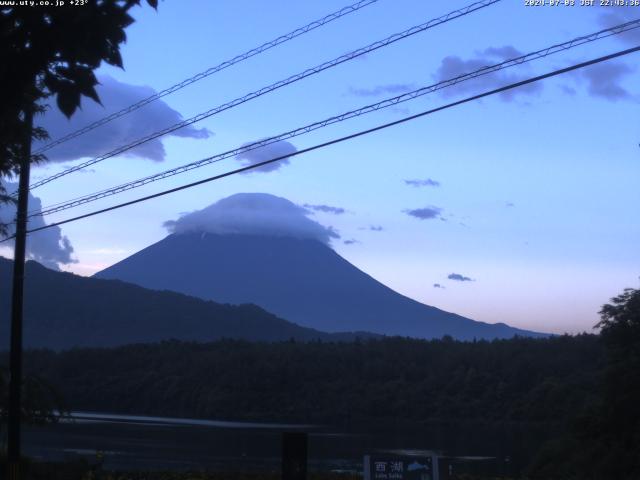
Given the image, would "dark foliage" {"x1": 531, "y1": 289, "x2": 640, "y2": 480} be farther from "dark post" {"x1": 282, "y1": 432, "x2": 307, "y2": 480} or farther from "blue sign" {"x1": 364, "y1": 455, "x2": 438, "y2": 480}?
"dark post" {"x1": 282, "y1": 432, "x2": 307, "y2": 480}

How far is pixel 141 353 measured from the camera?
421 ft

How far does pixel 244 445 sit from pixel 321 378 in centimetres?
6373

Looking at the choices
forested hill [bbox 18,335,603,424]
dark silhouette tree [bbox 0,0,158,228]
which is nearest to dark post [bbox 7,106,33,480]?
dark silhouette tree [bbox 0,0,158,228]

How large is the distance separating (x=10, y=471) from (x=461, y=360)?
102492 millimetres

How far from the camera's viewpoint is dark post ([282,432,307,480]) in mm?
11570

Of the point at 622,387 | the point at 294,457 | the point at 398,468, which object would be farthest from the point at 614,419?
the point at 294,457

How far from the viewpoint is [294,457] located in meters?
11.6

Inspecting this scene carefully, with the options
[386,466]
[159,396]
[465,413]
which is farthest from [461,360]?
[386,466]

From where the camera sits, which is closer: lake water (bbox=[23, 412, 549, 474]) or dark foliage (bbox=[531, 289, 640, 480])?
dark foliage (bbox=[531, 289, 640, 480])

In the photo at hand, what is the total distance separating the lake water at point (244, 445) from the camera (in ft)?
135

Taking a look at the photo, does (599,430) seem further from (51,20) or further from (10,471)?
(51,20)

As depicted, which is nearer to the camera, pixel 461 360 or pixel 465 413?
pixel 465 413

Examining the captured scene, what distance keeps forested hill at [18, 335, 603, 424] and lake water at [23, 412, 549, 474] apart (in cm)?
1668

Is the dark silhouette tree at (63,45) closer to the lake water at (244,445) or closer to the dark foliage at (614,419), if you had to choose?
the dark foliage at (614,419)
